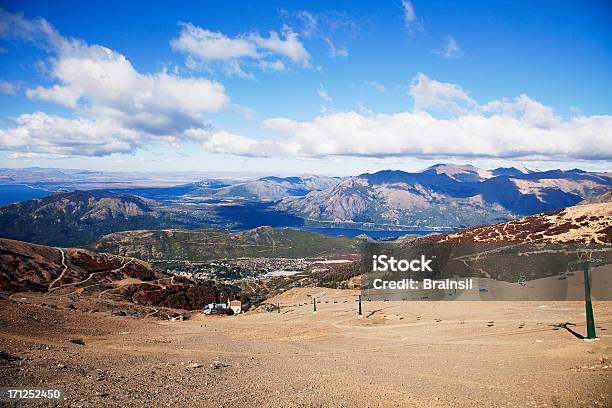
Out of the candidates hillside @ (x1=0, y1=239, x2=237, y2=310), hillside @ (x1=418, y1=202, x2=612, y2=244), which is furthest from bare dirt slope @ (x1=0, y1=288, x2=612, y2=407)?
hillside @ (x1=0, y1=239, x2=237, y2=310)

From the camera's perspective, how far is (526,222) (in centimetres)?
9606

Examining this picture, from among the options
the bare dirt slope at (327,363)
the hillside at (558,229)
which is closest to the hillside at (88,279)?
the bare dirt slope at (327,363)

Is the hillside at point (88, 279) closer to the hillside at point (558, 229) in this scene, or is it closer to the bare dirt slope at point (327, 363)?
the bare dirt slope at point (327, 363)

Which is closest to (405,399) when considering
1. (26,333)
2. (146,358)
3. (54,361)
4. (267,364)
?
(267,364)

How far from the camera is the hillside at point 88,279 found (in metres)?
80.9

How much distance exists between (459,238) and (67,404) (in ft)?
336

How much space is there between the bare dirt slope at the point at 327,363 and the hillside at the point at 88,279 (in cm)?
5570

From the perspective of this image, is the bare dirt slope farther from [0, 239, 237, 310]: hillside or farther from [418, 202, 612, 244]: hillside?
[0, 239, 237, 310]: hillside

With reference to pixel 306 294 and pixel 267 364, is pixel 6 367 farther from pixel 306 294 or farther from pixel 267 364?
pixel 306 294

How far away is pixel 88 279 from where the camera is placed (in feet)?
315

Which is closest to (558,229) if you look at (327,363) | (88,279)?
(327,363)

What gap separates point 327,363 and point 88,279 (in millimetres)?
94140

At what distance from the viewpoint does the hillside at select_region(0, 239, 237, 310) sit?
80875 mm

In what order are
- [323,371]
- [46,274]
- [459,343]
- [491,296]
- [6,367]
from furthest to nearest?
[46,274]
[491,296]
[459,343]
[323,371]
[6,367]
